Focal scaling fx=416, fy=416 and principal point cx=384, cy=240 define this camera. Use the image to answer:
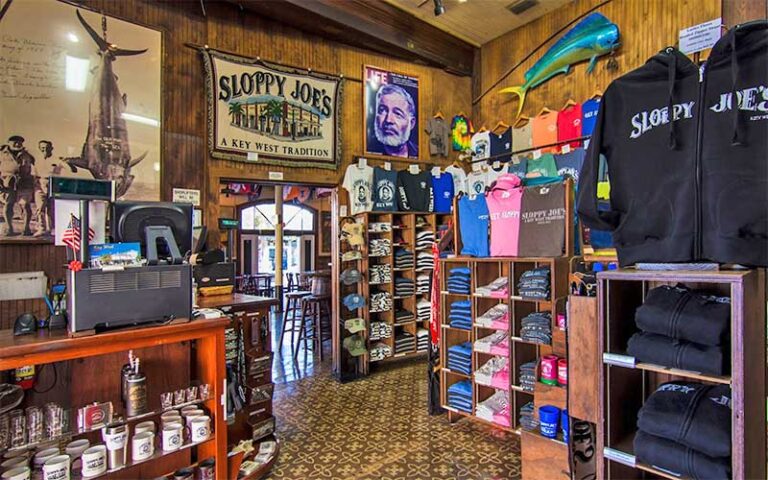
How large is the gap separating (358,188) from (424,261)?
1301 mm

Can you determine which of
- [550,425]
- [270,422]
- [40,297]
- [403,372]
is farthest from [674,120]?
[40,297]

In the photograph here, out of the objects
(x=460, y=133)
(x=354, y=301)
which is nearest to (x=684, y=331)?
(x=354, y=301)

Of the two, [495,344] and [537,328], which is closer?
A: [537,328]

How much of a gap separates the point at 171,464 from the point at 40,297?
192 centimetres

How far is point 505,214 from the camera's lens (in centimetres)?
320

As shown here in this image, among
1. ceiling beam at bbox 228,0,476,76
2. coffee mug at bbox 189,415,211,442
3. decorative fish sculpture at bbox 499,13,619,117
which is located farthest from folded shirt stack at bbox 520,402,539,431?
ceiling beam at bbox 228,0,476,76

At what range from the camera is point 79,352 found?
193cm

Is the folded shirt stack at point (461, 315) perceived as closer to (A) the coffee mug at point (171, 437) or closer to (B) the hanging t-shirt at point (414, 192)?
(B) the hanging t-shirt at point (414, 192)

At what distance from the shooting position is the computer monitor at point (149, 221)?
223 centimetres

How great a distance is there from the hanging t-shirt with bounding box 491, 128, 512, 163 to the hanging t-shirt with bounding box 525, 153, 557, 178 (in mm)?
674

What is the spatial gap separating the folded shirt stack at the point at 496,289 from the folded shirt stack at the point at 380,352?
205cm

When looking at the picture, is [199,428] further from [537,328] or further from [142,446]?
[537,328]

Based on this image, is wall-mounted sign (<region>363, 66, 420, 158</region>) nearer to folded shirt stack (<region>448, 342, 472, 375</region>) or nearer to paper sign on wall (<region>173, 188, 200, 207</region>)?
paper sign on wall (<region>173, 188, 200, 207</region>)

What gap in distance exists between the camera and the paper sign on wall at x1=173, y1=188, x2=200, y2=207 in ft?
13.0
